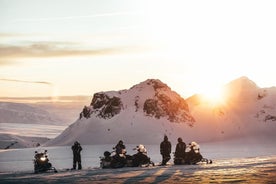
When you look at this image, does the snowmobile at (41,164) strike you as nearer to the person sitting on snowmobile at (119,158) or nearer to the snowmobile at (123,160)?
the snowmobile at (123,160)

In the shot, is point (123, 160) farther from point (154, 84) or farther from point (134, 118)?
point (154, 84)

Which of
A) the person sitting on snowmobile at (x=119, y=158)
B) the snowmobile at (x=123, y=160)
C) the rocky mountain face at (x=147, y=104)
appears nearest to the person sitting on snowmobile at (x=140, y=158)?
the snowmobile at (x=123, y=160)

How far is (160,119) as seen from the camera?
17600 cm

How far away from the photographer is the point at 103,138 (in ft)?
515

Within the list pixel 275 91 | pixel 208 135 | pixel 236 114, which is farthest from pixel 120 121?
pixel 275 91

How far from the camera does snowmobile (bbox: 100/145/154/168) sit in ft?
133

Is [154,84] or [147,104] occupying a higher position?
[154,84]

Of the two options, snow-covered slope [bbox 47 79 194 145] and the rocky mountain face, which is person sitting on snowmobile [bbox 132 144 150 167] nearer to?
snow-covered slope [bbox 47 79 194 145]

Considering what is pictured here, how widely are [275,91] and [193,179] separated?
17611 centimetres

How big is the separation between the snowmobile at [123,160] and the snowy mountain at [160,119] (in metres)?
109

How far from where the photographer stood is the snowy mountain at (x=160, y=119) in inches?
6353

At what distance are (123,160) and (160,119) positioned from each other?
443 ft

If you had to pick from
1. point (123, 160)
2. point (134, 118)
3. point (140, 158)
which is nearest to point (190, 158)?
point (140, 158)

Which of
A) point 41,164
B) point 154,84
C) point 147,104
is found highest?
point 154,84
